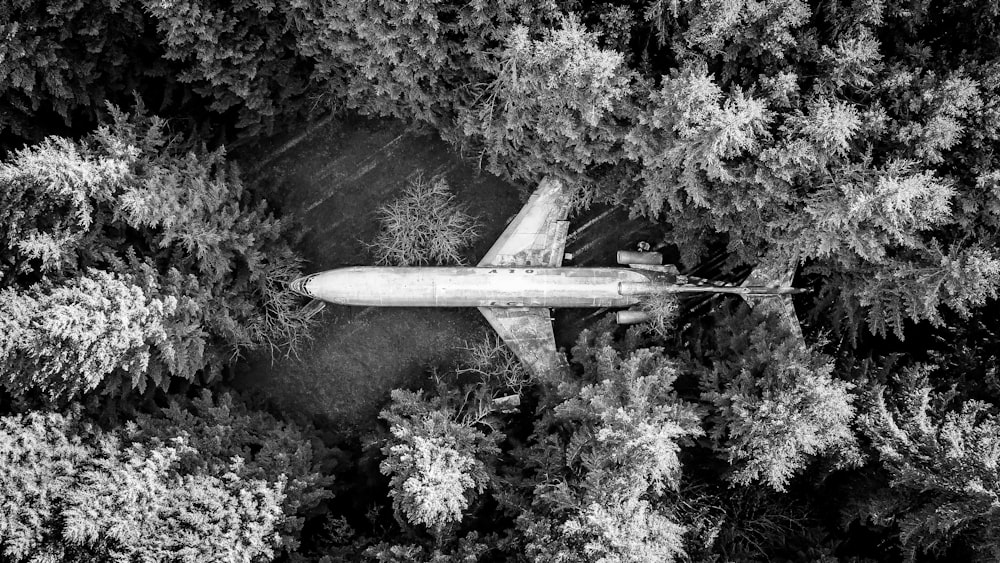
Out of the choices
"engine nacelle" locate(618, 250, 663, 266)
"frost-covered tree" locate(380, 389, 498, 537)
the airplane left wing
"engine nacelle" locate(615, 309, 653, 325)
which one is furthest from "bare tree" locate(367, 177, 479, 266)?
"engine nacelle" locate(615, 309, 653, 325)

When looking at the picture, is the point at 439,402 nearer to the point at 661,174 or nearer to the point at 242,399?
the point at 242,399

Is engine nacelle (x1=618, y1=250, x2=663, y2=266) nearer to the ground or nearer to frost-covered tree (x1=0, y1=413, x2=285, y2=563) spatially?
the ground

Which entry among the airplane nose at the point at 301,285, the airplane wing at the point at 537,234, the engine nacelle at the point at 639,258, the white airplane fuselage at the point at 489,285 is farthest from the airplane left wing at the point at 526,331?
the airplane nose at the point at 301,285

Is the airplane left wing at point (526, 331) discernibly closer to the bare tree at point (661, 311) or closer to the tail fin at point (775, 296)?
the bare tree at point (661, 311)

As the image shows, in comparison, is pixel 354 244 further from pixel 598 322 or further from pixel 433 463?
pixel 598 322

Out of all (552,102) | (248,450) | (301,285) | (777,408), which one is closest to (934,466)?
(777,408)

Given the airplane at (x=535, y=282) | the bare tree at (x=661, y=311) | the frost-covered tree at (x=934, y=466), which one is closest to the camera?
the frost-covered tree at (x=934, y=466)
